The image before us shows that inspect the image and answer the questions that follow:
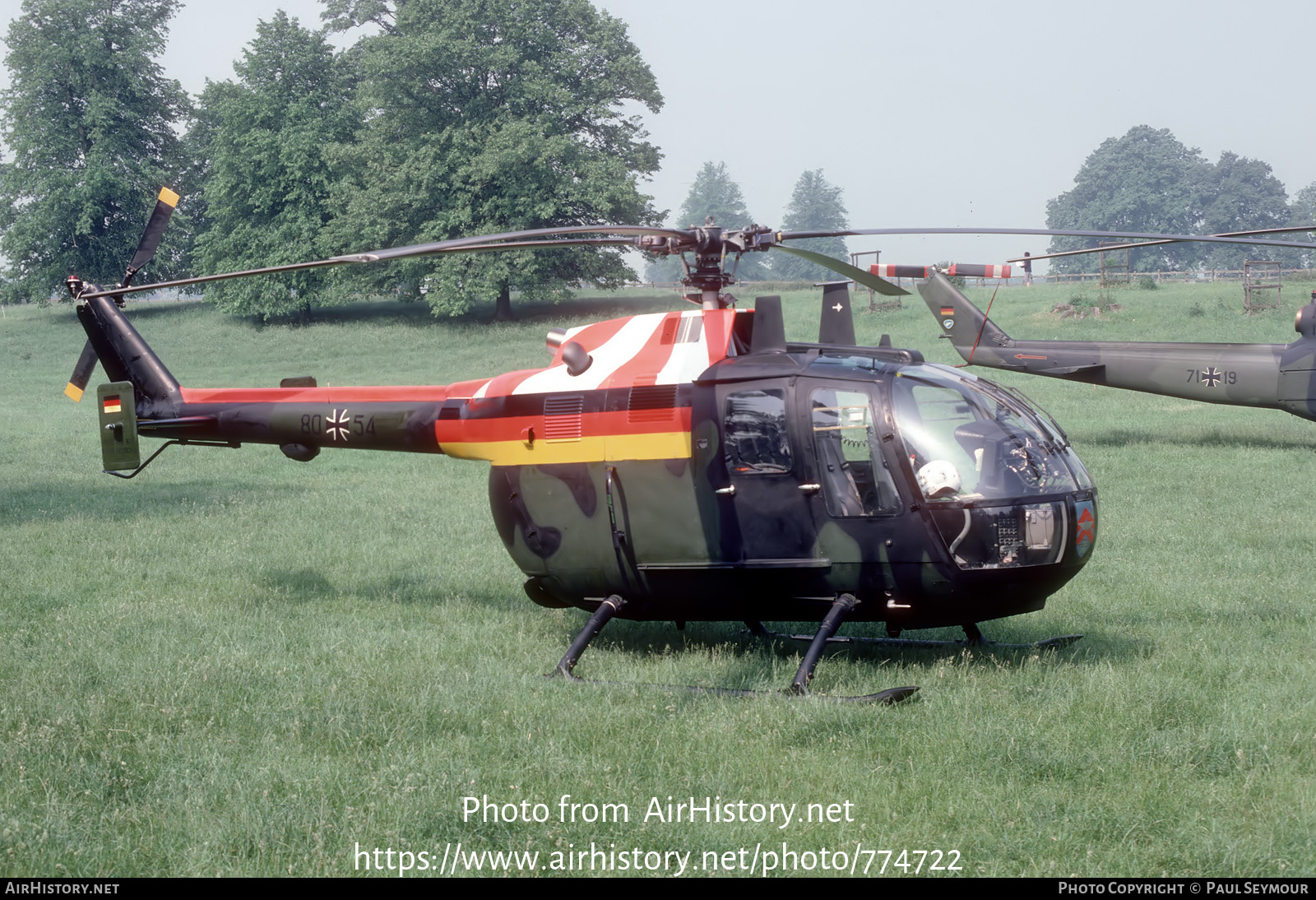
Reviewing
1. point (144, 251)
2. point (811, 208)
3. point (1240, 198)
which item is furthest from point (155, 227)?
point (811, 208)

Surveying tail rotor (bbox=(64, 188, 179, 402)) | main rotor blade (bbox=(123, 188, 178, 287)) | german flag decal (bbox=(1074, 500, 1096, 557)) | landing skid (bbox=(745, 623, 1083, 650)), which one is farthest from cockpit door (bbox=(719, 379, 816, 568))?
main rotor blade (bbox=(123, 188, 178, 287))

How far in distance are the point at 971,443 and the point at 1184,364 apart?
45.4 ft

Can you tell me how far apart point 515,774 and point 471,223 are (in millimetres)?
40699

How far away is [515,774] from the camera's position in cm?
595

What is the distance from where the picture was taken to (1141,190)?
94.4 meters

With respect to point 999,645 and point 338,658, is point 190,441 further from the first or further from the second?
point 999,645

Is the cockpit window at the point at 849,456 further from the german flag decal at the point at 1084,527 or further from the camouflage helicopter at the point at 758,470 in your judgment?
the german flag decal at the point at 1084,527

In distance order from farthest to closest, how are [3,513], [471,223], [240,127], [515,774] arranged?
[240,127] < [471,223] < [3,513] < [515,774]

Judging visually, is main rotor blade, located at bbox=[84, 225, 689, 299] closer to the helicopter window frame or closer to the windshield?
the helicopter window frame

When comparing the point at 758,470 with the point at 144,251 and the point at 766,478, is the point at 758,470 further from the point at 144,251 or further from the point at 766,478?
the point at 144,251

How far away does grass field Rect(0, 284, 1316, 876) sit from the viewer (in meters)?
5.18

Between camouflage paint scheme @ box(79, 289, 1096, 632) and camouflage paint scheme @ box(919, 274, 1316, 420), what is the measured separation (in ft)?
35.4
